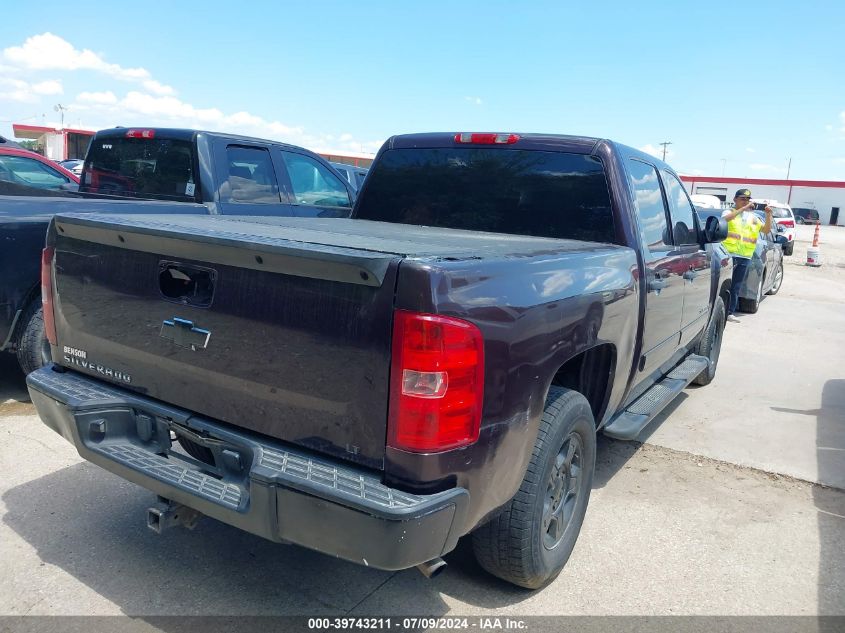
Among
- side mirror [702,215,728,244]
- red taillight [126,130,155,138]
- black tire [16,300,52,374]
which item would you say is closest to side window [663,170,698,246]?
side mirror [702,215,728,244]

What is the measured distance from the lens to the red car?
691 centimetres

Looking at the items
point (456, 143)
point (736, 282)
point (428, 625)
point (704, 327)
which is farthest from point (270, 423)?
point (736, 282)

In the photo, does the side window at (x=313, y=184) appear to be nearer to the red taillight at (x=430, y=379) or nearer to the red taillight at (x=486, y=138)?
the red taillight at (x=486, y=138)

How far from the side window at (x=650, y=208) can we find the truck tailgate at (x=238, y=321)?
7.11 ft

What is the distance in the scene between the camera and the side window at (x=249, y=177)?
586 cm

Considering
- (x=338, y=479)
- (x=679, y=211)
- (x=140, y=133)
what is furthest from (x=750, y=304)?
(x=338, y=479)

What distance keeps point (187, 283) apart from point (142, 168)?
3.96m

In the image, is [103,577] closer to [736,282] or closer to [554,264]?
[554,264]

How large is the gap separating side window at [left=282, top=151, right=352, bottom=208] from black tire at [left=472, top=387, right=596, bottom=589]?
419 centimetres

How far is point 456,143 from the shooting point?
14.1ft

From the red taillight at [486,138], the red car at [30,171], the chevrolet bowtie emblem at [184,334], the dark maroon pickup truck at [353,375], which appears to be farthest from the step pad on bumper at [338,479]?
the red car at [30,171]

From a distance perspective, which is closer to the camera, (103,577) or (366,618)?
(366,618)

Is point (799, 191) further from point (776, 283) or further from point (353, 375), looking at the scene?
point (353, 375)

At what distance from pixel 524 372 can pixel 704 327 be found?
403 cm
